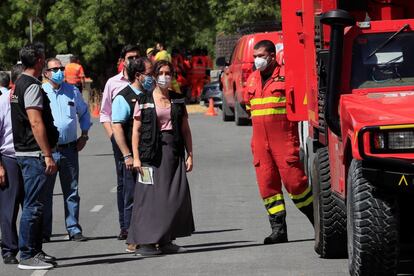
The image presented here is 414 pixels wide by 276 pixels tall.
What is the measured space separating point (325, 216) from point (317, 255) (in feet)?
2.65

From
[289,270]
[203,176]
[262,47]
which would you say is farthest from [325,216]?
[203,176]

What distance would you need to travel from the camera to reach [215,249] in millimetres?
12711

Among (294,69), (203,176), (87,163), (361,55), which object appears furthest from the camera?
(87,163)

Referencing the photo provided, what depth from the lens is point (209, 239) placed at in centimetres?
1351

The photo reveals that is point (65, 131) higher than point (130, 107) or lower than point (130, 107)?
lower

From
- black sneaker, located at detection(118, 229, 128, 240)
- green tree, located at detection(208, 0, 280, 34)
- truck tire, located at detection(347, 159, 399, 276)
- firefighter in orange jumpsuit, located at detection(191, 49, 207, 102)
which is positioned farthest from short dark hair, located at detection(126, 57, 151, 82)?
firefighter in orange jumpsuit, located at detection(191, 49, 207, 102)

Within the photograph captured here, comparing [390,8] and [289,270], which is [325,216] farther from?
[390,8]

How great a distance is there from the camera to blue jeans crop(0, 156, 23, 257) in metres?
12.2

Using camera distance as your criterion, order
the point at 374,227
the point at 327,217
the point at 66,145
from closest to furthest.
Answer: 1. the point at 374,227
2. the point at 327,217
3. the point at 66,145

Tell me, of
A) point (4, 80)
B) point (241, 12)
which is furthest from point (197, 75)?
point (4, 80)

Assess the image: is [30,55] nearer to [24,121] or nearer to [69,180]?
[24,121]

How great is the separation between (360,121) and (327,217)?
87.0 inches

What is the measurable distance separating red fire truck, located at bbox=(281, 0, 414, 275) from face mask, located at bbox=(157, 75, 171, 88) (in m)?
1.22

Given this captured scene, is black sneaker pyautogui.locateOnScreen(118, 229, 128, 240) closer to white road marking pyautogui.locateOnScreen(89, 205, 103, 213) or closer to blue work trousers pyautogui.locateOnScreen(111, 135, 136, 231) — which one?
blue work trousers pyautogui.locateOnScreen(111, 135, 136, 231)
